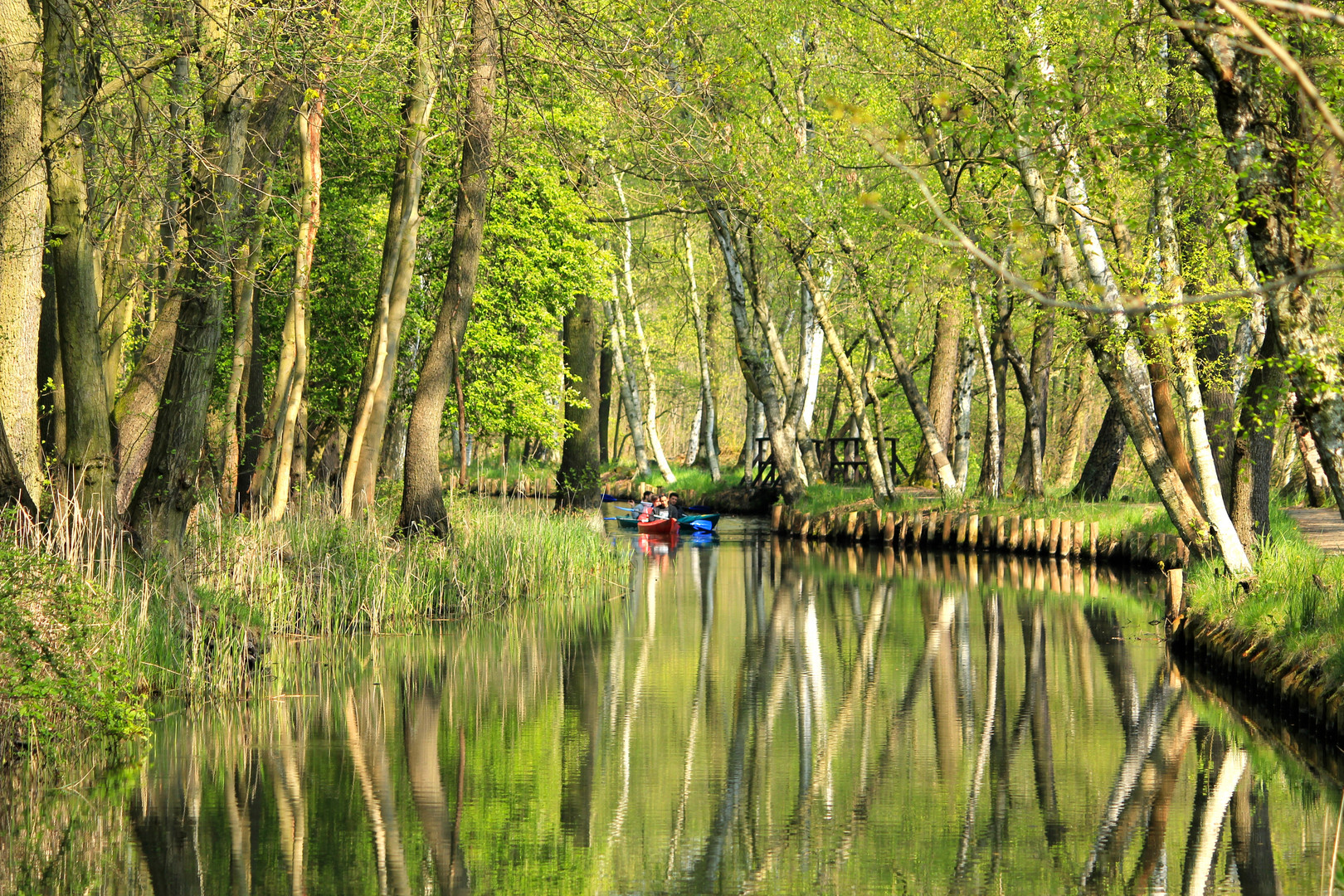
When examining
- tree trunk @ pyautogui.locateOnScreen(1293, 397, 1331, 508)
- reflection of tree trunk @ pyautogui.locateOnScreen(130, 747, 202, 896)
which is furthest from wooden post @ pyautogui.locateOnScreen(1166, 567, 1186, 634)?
reflection of tree trunk @ pyautogui.locateOnScreen(130, 747, 202, 896)

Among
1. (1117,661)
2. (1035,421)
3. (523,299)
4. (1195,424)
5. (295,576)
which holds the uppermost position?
(523,299)

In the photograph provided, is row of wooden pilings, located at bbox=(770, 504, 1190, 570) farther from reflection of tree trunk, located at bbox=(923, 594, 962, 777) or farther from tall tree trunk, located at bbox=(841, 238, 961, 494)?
A: reflection of tree trunk, located at bbox=(923, 594, 962, 777)

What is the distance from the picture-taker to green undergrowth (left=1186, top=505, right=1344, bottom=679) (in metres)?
10.1

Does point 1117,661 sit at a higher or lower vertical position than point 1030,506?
lower

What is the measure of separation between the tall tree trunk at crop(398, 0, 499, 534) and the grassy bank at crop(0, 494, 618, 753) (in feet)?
1.57

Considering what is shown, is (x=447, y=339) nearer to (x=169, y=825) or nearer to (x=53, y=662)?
(x=53, y=662)

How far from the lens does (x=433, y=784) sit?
8.69 metres

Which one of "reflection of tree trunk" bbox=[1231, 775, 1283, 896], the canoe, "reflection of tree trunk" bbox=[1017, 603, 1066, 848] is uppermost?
the canoe

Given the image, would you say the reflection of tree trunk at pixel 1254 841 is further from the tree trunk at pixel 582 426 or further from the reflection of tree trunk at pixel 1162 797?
the tree trunk at pixel 582 426

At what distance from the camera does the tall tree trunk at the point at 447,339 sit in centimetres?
1650

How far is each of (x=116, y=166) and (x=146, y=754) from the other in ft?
22.9

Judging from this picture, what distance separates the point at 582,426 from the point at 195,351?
15174mm

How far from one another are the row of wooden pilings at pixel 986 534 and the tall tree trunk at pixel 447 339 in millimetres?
10549

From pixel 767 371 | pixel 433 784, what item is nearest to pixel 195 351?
pixel 433 784
